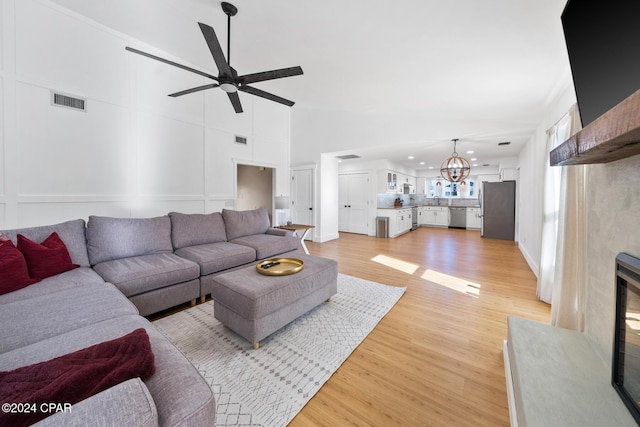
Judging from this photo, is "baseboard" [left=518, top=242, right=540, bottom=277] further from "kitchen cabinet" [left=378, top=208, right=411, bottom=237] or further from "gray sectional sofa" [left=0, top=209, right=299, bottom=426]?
"gray sectional sofa" [left=0, top=209, right=299, bottom=426]

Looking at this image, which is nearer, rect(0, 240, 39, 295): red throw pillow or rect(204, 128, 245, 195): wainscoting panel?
rect(0, 240, 39, 295): red throw pillow

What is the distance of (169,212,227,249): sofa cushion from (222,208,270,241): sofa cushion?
4.9 inches

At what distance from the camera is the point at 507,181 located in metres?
6.63

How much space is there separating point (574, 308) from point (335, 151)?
5034 millimetres

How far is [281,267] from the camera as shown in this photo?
2.39m

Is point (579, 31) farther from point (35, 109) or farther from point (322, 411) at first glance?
point (35, 109)

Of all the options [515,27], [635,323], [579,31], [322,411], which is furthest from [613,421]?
[515,27]

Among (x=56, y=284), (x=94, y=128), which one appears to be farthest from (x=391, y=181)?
(x=56, y=284)

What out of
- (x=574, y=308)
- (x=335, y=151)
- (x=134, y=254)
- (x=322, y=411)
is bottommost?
(x=322, y=411)

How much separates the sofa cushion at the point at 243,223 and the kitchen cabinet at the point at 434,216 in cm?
761

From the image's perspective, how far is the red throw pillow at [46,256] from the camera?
6.44 ft

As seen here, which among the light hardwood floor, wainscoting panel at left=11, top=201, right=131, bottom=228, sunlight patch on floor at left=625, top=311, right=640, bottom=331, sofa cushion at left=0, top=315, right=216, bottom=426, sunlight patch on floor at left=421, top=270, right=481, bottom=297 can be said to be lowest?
the light hardwood floor

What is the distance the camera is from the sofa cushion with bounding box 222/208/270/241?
3777mm

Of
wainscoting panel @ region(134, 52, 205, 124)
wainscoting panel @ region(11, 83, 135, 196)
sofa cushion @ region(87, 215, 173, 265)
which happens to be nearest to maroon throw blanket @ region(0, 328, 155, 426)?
sofa cushion @ region(87, 215, 173, 265)
